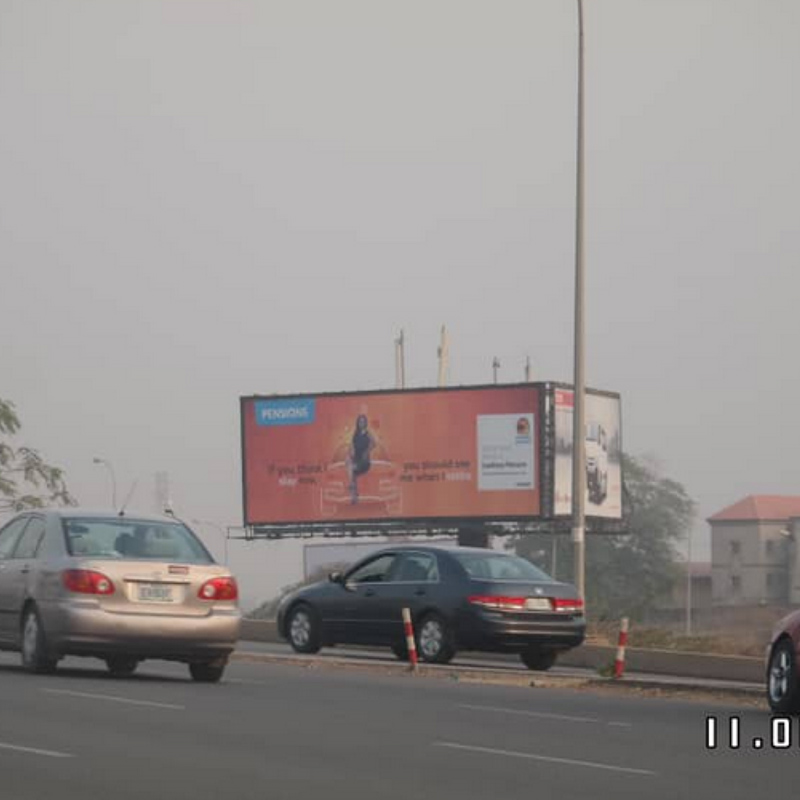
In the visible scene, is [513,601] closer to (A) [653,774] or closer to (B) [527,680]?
(B) [527,680]

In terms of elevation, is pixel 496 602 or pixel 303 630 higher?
pixel 496 602

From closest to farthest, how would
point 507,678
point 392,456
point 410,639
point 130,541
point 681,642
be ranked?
point 130,541
point 507,678
point 410,639
point 681,642
point 392,456

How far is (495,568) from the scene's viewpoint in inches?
1142

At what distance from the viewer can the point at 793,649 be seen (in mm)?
18859

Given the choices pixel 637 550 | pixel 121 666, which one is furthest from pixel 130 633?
pixel 637 550

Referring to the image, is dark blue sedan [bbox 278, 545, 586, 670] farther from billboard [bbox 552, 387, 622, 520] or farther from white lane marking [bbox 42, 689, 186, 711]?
billboard [bbox 552, 387, 622, 520]

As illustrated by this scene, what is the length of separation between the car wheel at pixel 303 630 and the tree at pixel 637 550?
3747 inches

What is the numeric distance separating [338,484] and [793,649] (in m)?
51.9

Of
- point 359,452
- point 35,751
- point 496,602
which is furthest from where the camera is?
point 359,452

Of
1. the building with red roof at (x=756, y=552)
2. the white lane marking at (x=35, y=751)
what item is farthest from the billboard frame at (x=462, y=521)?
the building with red roof at (x=756, y=552)

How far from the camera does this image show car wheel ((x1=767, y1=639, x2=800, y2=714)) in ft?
61.6

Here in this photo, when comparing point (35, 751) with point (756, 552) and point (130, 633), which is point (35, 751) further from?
point (756, 552)

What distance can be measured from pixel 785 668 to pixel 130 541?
6603 millimetres

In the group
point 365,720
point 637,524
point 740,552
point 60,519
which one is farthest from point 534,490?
point 740,552
